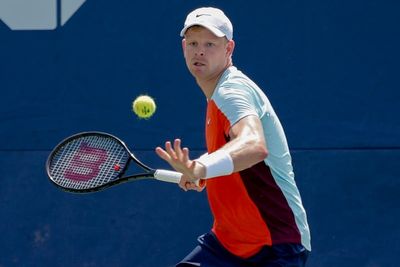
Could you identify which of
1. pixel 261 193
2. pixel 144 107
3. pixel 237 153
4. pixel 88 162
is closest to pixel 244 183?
pixel 261 193

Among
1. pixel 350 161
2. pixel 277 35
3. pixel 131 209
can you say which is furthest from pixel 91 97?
pixel 350 161

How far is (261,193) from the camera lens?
3543 mm

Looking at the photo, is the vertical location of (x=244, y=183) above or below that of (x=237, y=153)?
below

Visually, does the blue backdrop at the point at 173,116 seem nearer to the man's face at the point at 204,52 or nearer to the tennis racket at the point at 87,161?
the tennis racket at the point at 87,161

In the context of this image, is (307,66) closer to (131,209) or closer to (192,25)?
(131,209)

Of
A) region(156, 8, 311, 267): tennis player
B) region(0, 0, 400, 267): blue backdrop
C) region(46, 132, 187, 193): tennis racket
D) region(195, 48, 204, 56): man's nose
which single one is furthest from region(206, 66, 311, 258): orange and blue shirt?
region(0, 0, 400, 267): blue backdrop

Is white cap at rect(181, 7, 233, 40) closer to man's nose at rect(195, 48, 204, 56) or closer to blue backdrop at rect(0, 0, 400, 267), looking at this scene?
man's nose at rect(195, 48, 204, 56)

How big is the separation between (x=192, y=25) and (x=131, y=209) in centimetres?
260

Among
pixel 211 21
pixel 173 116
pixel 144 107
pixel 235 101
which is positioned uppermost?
pixel 211 21

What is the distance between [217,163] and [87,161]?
4.81 ft

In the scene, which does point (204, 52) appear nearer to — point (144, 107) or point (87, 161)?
point (87, 161)

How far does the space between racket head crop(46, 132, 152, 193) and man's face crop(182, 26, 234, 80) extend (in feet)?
2.30

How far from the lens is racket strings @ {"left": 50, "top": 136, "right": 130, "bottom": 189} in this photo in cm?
429

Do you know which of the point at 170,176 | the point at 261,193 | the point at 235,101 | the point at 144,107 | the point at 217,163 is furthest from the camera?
the point at 144,107
